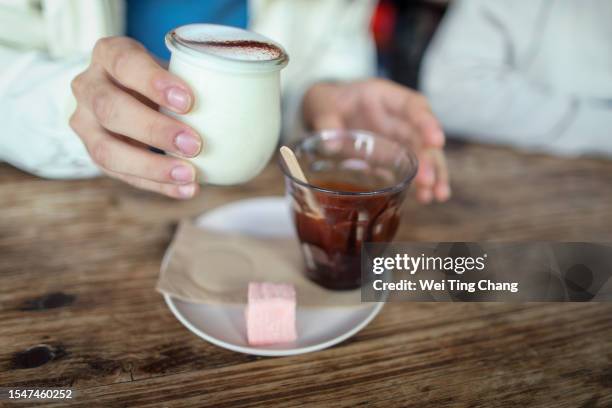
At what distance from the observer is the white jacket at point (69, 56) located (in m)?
0.88

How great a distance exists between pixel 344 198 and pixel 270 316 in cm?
20

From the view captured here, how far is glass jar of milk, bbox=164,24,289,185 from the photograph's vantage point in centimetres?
59

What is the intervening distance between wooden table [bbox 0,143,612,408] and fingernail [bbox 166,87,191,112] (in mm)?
311

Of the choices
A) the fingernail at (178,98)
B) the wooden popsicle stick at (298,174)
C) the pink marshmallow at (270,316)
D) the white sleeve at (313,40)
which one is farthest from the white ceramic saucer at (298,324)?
the white sleeve at (313,40)

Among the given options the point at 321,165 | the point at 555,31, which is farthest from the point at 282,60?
the point at 555,31

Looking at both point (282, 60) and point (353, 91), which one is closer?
point (282, 60)

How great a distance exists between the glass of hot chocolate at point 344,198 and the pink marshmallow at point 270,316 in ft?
0.38

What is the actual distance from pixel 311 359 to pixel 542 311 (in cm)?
39

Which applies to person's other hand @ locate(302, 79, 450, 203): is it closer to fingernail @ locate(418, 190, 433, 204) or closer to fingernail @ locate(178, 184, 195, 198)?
fingernail @ locate(418, 190, 433, 204)

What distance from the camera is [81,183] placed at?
1012 mm

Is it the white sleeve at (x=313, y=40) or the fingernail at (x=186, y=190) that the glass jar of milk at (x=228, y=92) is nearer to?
the fingernail at (x=186, y=190)

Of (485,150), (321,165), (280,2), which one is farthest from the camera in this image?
(280,2)

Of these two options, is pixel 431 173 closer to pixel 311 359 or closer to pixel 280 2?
pixel 311 359

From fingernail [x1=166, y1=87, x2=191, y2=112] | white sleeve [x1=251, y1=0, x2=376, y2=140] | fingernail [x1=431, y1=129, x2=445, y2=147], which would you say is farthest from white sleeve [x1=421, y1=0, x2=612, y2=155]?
fingernail [x1=166, y1=87, x2=191, y2=112]
